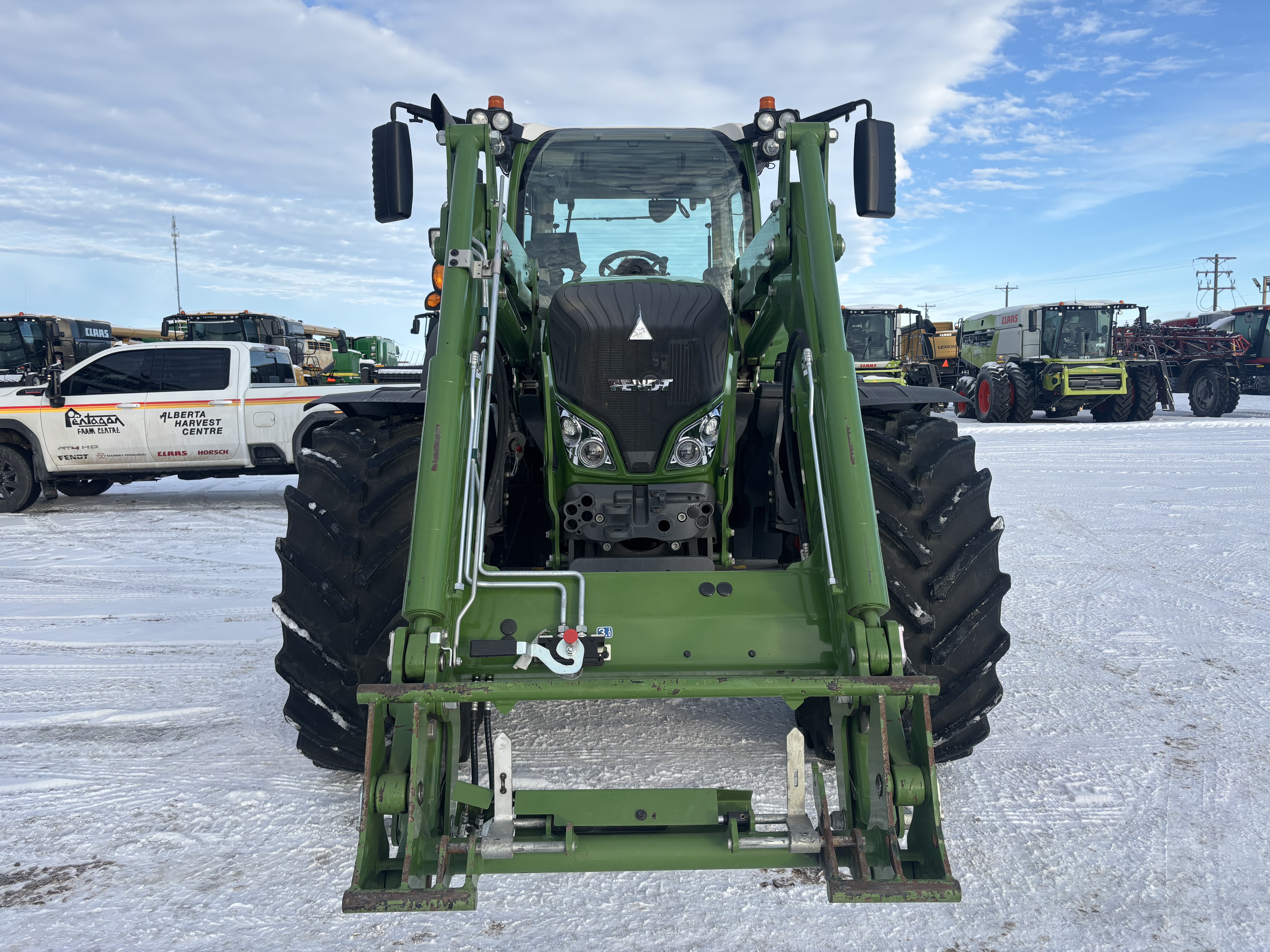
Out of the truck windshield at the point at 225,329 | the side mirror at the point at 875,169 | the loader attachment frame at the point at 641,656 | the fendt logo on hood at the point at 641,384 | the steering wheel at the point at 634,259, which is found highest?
the truck windshield at the point at 225,329

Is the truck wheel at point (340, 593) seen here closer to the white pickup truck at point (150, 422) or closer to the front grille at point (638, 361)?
the front grille at point (638, 361)

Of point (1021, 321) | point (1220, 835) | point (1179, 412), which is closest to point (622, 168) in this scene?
point (1220, 835)

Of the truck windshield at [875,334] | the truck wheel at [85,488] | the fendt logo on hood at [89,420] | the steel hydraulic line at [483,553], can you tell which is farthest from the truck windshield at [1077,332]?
the steel hydraulic line at [483,553]

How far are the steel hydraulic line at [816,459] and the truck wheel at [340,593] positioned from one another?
4.42 ft

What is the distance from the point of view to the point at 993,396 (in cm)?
2223

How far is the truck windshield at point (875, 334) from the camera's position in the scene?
25984 mm

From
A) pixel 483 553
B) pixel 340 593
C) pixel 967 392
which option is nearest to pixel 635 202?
pixel 483 553

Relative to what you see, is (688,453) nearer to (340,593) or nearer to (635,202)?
(340,593)

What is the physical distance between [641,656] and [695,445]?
0.89m

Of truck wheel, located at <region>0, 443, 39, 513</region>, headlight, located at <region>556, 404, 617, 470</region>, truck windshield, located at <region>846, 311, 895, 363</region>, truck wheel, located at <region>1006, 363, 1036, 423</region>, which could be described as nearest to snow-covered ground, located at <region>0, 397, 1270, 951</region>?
headlight, located at <region>556, 404, 617, 470</region>

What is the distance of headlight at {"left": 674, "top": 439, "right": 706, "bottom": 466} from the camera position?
10.7ft

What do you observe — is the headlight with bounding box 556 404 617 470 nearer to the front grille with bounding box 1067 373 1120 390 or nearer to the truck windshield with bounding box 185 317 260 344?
the front grille with bounding box 1067 373 1120 390

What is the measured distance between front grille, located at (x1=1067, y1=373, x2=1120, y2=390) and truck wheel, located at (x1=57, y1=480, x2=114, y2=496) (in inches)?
793

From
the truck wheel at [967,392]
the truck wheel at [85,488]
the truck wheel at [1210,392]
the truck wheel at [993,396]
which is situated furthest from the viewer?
the truck wheel at [967,392]
